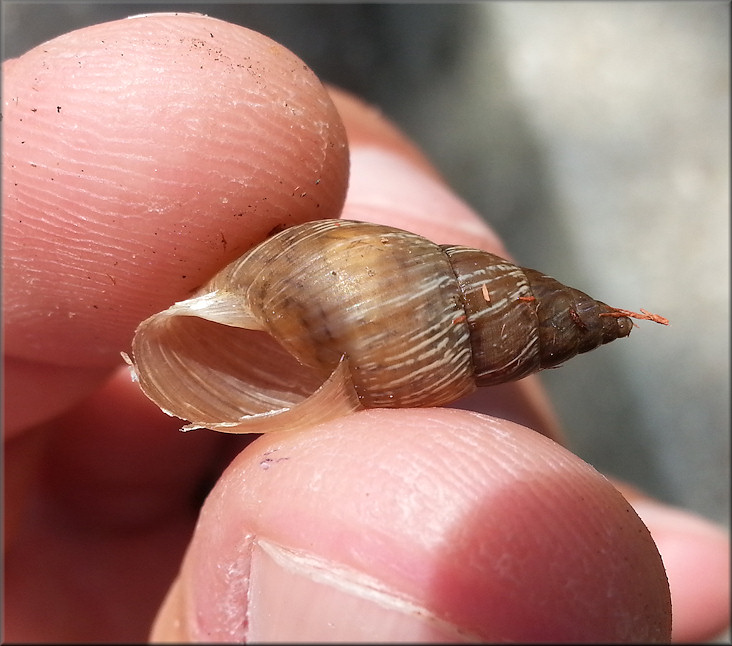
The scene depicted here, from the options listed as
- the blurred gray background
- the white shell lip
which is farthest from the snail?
the blurred gray background

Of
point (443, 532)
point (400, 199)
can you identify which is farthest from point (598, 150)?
point (443, 532)

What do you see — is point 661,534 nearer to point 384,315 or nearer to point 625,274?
point 625,274

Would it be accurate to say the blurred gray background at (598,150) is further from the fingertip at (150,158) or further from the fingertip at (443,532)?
the fingertip at (443,532)

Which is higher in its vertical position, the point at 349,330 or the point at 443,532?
the point at 349,330

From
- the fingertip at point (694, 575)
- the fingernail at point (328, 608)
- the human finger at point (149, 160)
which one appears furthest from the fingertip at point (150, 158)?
the fingertip at point (694, 575)

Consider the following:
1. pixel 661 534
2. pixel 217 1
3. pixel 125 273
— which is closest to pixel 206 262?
pixel 125 273

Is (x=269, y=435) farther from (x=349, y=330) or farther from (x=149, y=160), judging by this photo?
(x=149, y=160)

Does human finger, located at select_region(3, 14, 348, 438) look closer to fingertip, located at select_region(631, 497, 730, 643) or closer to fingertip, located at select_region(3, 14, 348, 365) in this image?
fingertip, located at select_region(3, 14, 348, 365)
